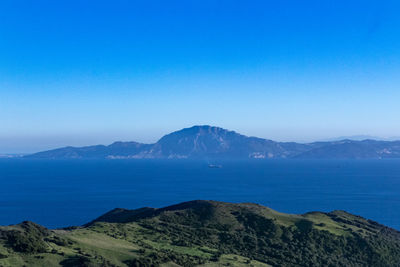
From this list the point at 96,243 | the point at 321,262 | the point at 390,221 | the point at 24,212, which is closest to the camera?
the point at 96,243

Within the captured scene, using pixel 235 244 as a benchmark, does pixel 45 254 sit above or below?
above

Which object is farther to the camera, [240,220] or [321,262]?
Result: [240,220]

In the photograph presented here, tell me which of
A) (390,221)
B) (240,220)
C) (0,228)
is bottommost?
(390,221)

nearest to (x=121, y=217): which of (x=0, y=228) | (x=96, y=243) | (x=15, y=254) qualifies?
(x=96, y=243)

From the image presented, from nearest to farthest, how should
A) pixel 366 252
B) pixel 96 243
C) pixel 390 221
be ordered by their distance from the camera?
1. pixel 96 243
2. pixel 366 252
3. pixel 390 221

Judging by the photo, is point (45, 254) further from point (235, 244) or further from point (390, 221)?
point (390, 221)

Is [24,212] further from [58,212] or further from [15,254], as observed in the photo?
[15,254]
